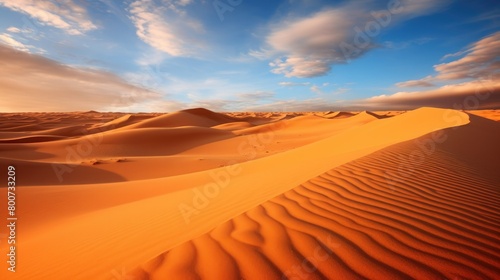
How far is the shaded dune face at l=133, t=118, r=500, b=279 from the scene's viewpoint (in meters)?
1.92

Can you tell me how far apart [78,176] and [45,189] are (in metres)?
3.11

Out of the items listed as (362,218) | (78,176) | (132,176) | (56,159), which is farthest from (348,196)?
(56,159)

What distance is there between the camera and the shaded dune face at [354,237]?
1922 mm

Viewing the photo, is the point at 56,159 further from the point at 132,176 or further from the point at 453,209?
the point at 453,209

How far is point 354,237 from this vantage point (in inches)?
90.1

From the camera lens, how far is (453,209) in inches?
119
